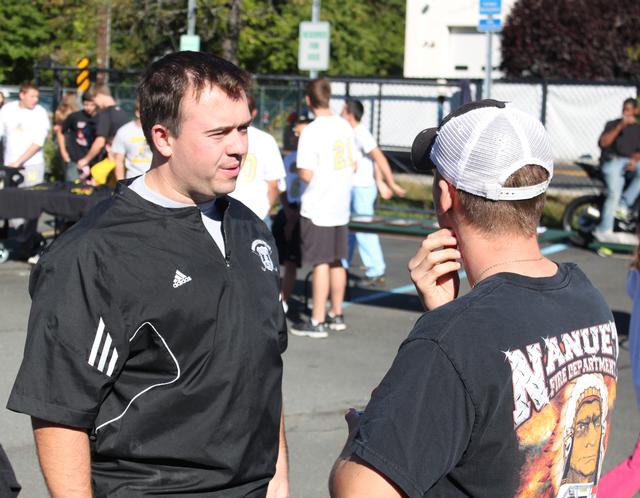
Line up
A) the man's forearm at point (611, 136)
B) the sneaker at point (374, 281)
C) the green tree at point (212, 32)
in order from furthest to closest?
the green tree at point (212, 32) < the man's forearm at point (611, 136) < the sneaker at point (374, 281)

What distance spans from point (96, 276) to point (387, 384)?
944 mm

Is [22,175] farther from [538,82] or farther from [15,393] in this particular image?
[15,393]

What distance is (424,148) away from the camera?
243 cm

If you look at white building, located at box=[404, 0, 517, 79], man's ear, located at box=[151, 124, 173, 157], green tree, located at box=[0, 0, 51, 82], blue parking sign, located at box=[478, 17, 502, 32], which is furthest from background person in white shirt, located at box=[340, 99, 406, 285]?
green tree, located at box=[0, 0, 51, 82]

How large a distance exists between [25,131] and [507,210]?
11236 mm

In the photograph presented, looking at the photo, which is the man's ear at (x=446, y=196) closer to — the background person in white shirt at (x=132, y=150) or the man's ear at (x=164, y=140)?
the man's ear at (x=164, y=140)

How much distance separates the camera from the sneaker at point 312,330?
8805 millimetres

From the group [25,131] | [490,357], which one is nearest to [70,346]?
[490,357]

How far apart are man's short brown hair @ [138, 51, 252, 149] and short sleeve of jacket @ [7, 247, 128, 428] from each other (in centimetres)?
46

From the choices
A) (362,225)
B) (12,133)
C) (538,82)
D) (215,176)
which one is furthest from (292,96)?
(215,176)

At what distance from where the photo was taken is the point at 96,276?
8.66 feet

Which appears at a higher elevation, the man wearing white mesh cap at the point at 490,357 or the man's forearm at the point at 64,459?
the man wearing white mesh cap at the point at 490,357

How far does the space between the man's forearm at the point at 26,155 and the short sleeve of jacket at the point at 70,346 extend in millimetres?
10263

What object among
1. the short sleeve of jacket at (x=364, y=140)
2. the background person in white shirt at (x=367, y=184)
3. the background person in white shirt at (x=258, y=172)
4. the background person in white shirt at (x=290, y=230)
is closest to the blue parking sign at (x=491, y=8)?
the background person in white shirt at (x=367, y=184)
